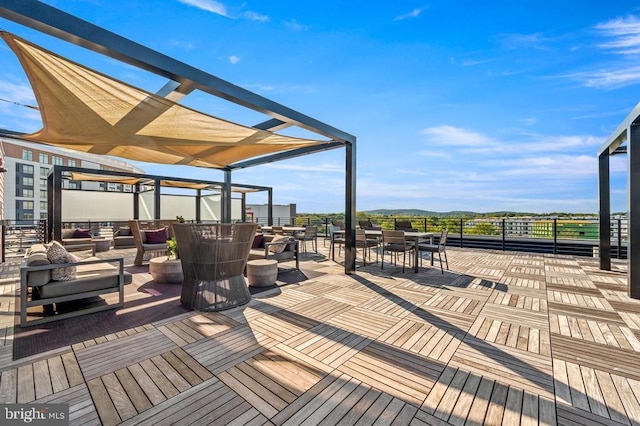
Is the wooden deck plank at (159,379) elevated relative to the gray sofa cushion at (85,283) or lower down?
lower down

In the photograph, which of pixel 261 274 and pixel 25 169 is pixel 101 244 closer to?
pixel 261 274

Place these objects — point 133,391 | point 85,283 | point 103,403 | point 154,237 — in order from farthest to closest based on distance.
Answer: point 154,237 → point 85,283 → point 133,391 → point 103,403

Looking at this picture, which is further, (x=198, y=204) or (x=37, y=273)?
(x=198, y=204)

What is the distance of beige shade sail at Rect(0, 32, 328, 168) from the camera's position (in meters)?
2.35

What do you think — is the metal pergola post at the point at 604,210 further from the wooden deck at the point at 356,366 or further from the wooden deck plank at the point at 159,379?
the wooden deck plank at the point at 159,379

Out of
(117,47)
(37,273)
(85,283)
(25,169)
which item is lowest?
(85,283)

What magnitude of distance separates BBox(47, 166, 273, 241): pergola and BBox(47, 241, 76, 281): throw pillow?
6.15 meters

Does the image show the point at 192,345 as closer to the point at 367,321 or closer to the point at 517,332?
the point at 367,321

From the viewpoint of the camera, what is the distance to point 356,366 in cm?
193

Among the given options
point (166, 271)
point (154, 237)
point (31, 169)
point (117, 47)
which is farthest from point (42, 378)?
point (31, 169)

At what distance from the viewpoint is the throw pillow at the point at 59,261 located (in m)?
2.81

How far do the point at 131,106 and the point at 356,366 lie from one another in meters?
3.46

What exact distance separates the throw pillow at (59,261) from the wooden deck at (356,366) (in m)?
0.56

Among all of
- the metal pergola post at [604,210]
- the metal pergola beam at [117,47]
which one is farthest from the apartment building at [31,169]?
the metal pergola post at [604,210]
